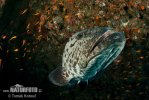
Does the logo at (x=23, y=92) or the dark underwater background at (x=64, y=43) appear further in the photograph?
the logo at (x=23, y=92)

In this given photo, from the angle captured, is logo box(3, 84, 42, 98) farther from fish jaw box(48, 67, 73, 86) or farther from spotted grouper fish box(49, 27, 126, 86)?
spotted grouper fish box(49, 27, 126, 86)

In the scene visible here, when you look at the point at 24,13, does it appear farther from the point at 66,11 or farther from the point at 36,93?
the point at 36,93

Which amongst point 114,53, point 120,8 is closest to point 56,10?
point 120,8

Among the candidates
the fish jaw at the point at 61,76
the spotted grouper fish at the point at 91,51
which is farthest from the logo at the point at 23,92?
the spotted grouper fish at the point at 91,51

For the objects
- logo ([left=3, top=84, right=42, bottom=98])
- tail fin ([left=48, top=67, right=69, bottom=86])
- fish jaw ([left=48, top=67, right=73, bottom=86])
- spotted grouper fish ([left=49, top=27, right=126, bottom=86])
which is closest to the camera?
spotted grouper fish ([left=49, top=27, right=126, bottom=86])

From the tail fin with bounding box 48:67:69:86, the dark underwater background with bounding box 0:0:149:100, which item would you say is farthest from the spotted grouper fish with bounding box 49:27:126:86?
the dark underwater background with bounding box 0:0:149:100

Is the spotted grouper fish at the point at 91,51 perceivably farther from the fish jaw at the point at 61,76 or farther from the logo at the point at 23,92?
the logo at the point at 23,92

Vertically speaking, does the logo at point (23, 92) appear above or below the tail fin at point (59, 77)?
below
